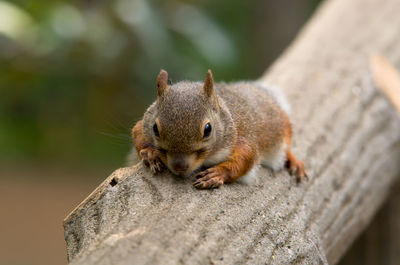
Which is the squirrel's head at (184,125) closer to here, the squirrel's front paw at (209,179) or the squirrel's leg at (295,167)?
the squirrel's front paw at (209,179)

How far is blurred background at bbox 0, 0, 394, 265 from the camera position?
3869mm

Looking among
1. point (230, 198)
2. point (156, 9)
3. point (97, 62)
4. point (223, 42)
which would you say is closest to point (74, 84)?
point (97, 62)

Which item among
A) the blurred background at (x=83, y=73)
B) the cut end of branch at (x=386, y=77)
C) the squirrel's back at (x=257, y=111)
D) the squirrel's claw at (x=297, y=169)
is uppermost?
the cut end of branch at (x=386, y=77)

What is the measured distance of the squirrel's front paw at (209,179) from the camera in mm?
1849

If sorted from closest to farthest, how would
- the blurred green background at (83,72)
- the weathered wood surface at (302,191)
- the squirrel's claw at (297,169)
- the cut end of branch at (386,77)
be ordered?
the weathered wood surface at (302,191), the squirrel's claw at (297,169), the cut end of branch at (386,77), the blurred green background at (83,72)

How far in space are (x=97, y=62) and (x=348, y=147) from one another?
215 cm

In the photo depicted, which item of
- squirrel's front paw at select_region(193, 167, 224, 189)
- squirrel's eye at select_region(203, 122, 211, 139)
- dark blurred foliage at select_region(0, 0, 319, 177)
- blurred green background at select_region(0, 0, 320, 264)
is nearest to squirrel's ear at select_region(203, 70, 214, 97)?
squirrel's eye at select_region(203, 122, 211, 139)

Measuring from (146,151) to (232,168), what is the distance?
33 cm

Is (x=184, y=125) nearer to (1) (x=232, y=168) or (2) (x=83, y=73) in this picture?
(1) (x=232, y=168)

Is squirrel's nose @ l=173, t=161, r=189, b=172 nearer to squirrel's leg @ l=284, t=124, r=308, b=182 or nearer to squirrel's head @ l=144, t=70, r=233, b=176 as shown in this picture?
squirrel's head @ l=144, t=70, r=233, b=176

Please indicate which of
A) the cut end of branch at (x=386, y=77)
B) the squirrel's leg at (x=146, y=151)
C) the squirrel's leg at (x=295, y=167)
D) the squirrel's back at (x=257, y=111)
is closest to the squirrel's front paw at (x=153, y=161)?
the squirrel's leg at (x=146, y=151)

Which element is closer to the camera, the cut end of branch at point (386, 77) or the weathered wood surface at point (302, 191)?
the weathered wood surface at point (302, 191)

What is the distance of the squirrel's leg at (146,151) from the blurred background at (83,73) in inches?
2.3

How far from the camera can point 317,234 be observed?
2033 mm
